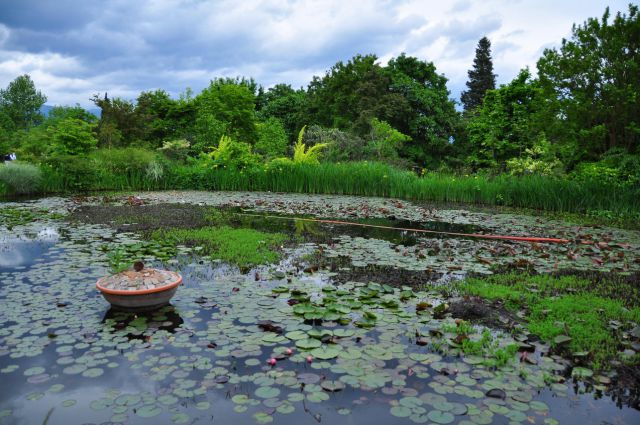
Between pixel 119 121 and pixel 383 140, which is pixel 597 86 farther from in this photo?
pixel 119 121

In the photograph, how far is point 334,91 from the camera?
27.9 meters

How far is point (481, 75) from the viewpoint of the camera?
37.3 meters

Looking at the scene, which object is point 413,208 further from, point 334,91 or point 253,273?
point 334,91

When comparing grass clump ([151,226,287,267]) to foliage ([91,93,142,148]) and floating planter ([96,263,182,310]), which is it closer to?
floating planter ([96,263,182,310])

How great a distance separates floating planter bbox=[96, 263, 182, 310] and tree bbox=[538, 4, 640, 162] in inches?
411

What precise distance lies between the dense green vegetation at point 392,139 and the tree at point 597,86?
0.03 metres

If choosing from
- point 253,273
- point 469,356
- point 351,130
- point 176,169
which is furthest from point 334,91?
point 469,356

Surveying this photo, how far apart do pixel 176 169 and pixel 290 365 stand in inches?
556

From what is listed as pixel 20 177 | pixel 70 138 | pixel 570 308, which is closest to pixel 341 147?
pixel 70 138

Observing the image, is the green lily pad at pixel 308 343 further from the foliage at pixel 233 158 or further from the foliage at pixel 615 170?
the foliage at pixel 233 158

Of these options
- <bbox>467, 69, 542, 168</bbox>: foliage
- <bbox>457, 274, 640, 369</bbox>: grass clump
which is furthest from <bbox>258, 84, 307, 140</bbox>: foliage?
<bbox>457, 274, 640, 369</bbox>: grass clump

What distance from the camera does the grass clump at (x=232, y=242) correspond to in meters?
5.88

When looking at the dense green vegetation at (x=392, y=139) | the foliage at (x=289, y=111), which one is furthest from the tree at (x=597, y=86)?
the foliage at (x=289, y=111)

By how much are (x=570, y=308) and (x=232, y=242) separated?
14.4ft
